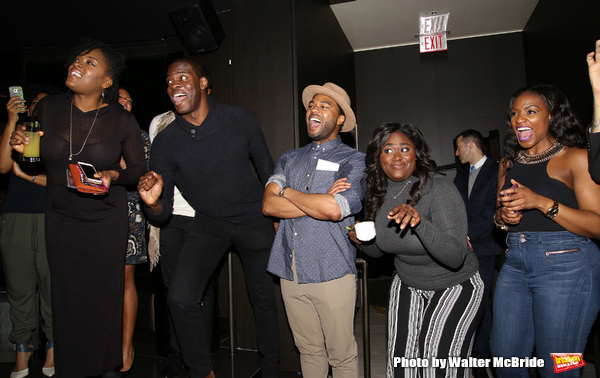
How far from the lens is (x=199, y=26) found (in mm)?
3455

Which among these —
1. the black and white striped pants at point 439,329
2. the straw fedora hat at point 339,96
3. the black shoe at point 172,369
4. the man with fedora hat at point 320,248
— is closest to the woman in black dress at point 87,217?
the black shoe at point 172,369

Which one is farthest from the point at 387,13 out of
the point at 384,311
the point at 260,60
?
the point at 384,311

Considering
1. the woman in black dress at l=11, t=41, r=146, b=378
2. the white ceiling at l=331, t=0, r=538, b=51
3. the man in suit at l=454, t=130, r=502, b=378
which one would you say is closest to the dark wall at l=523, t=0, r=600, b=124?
the white ceiling at l=331, t=0, r=538, b=51

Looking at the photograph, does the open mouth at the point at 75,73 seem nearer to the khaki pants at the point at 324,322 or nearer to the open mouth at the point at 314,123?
the open mouth at the point at 314,123

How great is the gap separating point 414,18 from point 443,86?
4.29ft

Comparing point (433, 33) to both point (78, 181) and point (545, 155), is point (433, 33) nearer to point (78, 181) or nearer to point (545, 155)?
point (545, 155)

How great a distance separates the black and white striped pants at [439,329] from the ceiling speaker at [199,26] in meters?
2.79

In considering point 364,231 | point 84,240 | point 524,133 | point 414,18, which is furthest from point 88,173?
point 414,18

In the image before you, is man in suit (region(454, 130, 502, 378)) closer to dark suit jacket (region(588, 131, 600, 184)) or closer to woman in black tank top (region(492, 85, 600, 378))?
woman in black tank top (region(492, 85, 600, 378))

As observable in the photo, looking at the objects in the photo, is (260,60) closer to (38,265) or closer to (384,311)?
(38,265)

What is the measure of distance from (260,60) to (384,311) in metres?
3.56

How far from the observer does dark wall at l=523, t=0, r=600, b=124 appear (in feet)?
12.8

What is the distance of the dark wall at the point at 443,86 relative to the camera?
637cm

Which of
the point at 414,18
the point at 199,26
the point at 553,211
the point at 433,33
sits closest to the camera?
the point at 553,211
